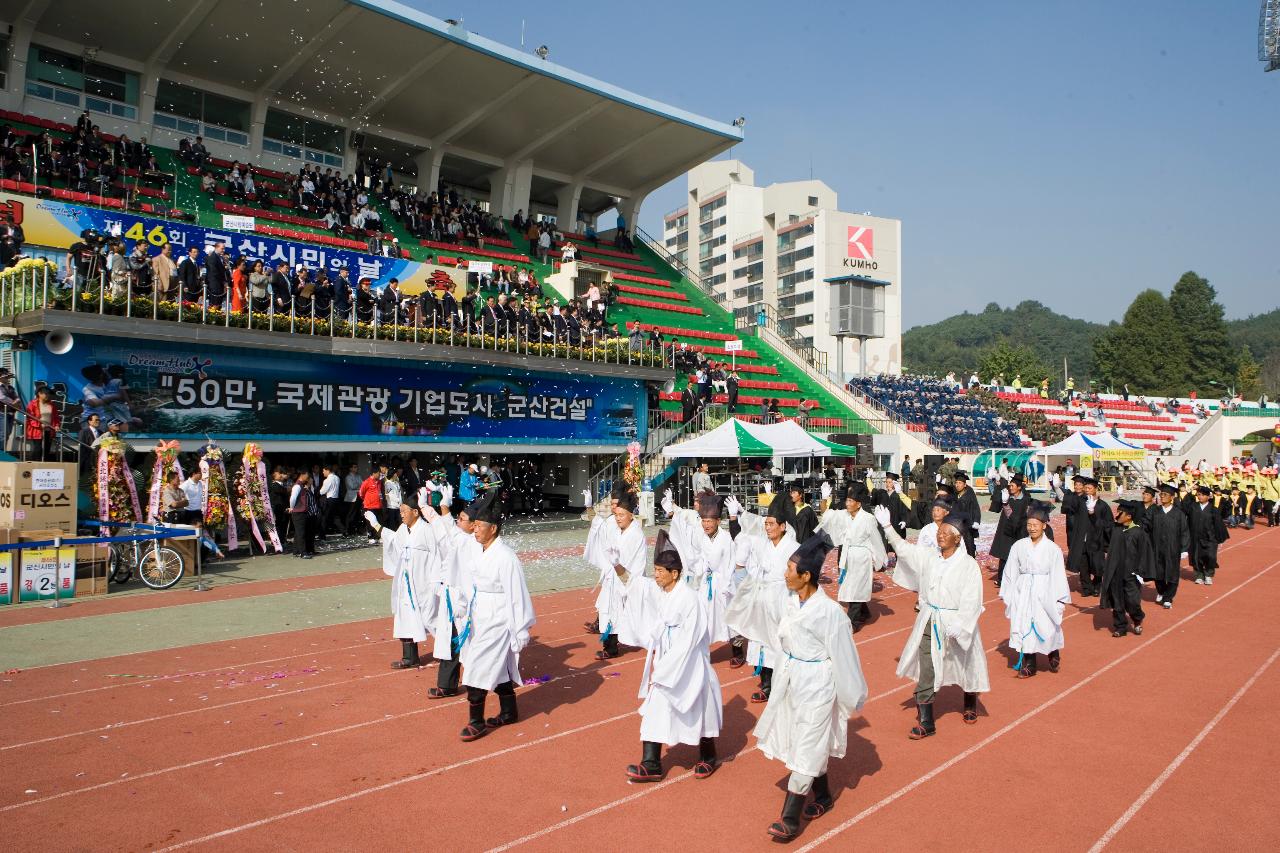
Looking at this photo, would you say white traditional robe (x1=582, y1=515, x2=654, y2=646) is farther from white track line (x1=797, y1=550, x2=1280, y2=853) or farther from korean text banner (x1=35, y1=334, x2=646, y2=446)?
korean text banner (x1=35, y1=334, x2=646, y2=446)

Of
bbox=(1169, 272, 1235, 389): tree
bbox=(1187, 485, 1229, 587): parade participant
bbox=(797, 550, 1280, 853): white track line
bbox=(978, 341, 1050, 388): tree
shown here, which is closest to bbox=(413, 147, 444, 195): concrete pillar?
bbox=(1187, 485, 1229, 587): parade participant

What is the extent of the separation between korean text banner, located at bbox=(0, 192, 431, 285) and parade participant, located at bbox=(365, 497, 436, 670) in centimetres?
1301

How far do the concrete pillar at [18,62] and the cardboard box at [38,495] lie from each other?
1784 cm

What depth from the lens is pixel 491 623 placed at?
7055mm

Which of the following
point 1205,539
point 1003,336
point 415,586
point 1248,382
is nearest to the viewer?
point 415,586

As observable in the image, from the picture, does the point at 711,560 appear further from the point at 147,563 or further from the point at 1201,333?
the point at 1201,333

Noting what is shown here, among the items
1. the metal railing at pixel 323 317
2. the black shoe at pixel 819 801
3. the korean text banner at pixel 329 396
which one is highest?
the metal railing at pixel 323 317

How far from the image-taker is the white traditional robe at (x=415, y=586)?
8891mm

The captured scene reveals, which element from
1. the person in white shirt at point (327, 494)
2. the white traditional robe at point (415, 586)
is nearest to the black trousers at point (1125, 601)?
the white traditional robe at point (415, 586)

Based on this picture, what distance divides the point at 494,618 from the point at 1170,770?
520 cm

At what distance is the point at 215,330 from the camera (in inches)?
678

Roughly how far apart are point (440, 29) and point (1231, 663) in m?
28.0

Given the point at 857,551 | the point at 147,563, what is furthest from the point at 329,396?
the point at 857,551

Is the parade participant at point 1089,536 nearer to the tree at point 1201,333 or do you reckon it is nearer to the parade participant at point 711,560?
the parade participant at point 711,560
